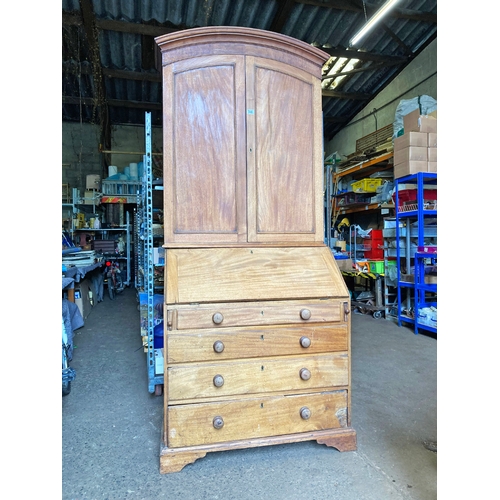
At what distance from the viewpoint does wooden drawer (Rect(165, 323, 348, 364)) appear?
5.28 ft

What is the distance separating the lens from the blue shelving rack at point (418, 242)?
416cm

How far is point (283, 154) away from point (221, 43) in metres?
0.68

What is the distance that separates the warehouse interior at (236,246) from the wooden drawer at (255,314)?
10 cm

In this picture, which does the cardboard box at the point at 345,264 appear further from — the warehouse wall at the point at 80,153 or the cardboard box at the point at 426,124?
the warehouse wall at the point at 80,153

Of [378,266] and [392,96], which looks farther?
[392,96]

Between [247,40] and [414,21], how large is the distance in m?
5.57

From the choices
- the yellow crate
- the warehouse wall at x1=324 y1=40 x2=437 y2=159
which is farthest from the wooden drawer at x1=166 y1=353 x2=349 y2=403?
the warehouse wall at x1=324 y1=40 x2=437 y2=159

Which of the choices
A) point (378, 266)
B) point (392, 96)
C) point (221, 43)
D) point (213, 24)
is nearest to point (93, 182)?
point (213, 24)

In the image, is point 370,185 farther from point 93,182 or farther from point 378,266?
point 93,182

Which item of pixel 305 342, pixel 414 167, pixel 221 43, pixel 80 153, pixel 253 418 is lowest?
pixel 253 418

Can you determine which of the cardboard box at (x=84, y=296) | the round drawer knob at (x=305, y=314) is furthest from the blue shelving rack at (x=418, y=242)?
the cardboard box at (x=84, y=296)

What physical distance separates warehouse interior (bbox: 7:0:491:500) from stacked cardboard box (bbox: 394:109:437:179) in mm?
38

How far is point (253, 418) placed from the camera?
1.70 m
